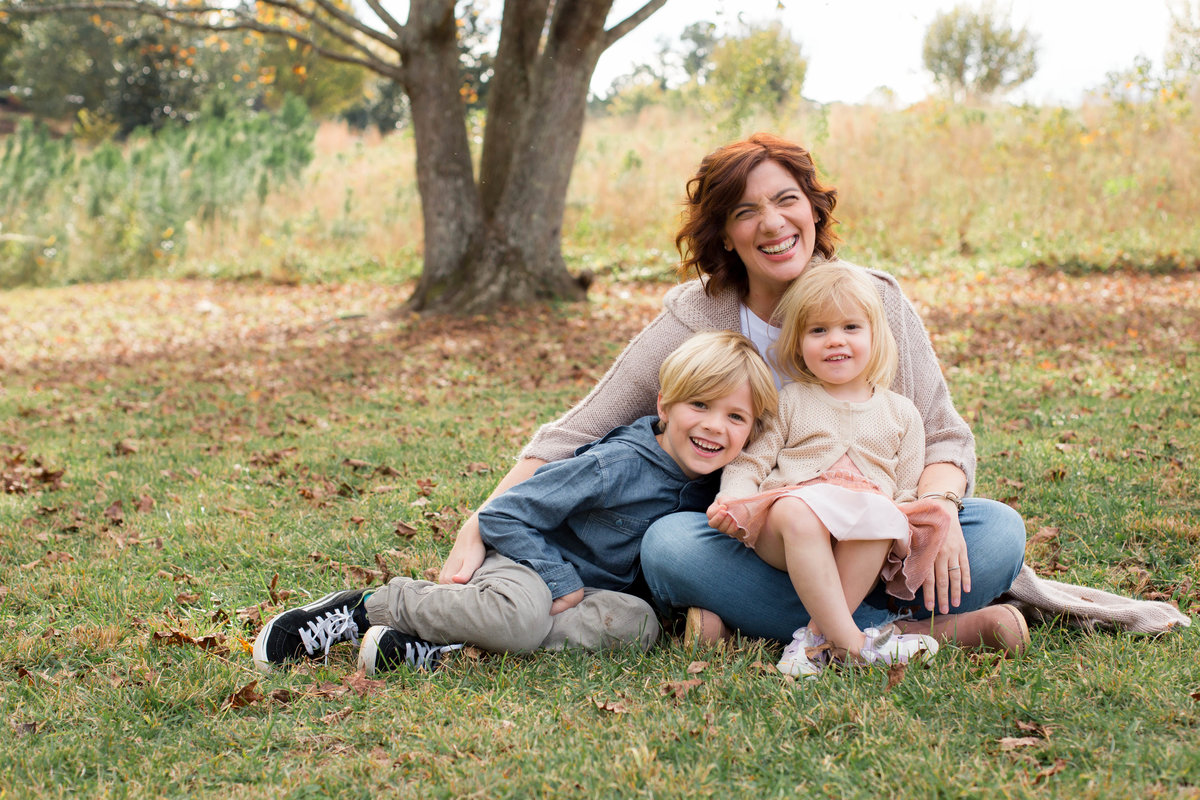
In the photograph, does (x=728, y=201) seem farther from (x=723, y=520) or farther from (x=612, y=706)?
(x=612, y=706)

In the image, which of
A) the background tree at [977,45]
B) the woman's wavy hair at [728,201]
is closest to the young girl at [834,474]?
the woman's wavy hair at [728,201]

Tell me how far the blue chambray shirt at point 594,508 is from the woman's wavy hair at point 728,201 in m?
0.62

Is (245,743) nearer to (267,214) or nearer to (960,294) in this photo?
(960,294)

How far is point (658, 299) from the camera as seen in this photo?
11.9m

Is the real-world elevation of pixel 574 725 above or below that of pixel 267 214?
below

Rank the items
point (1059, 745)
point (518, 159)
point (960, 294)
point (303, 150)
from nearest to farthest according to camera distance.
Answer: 1. point (1059, 745)
2. point (518, 159)
3. point (960, 294)
4. point (303, 150)

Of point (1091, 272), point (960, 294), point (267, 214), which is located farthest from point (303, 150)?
point (1091, 272)

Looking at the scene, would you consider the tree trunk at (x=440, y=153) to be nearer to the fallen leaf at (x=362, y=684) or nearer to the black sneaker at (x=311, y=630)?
the black sneaker at (x=311, y=630)

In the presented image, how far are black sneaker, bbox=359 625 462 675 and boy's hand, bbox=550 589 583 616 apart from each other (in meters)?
0.31

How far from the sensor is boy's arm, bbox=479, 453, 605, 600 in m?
2.96

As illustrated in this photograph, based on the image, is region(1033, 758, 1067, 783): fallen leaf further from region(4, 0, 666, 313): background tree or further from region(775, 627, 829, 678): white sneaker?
region(4, 0, 666, 313): background tree

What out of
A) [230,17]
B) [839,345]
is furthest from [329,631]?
[230,17]

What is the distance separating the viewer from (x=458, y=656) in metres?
2.90

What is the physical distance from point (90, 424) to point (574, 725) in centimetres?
543
